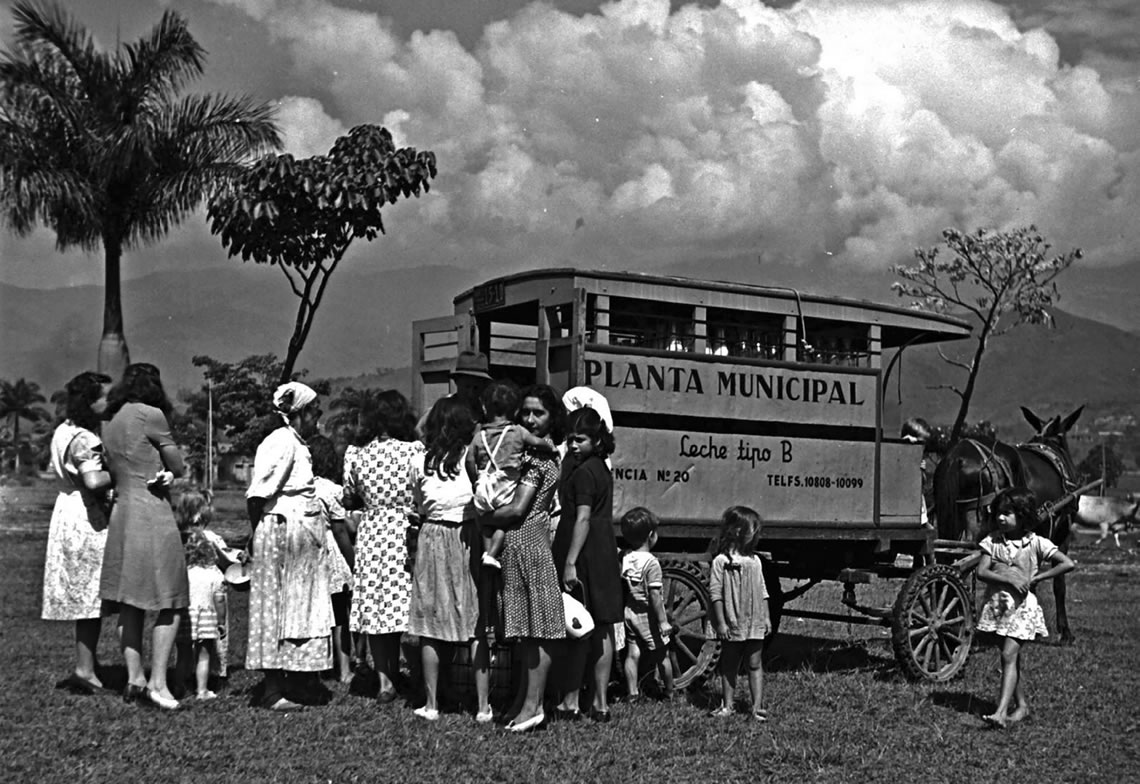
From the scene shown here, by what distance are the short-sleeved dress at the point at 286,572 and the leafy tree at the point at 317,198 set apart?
727 centimetres

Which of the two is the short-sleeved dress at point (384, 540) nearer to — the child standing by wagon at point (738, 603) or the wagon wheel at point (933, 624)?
the child standing by wagon at point (738, 603)

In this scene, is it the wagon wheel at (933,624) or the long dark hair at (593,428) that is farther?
the wagon wheel at (933,624)

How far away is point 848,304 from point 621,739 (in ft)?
13.8

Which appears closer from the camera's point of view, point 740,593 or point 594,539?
point 594,539

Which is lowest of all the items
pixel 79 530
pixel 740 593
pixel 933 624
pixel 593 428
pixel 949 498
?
pixel 933 624

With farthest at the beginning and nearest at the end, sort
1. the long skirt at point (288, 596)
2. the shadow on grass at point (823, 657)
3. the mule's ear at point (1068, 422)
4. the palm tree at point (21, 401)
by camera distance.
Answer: the palm tree at point (21, 401) → the mule's ear at point (1068, 422) → the shadow on grass at point (823, 657) → the long skirt at point (288, 596)

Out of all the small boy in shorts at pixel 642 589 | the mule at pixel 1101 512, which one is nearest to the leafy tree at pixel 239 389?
the mule at pixel 1101 512

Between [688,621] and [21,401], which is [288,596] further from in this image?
[21,401]

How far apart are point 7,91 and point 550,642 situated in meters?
11.8

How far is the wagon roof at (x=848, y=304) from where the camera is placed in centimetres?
877

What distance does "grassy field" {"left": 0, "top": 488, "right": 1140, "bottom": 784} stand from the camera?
6.25m

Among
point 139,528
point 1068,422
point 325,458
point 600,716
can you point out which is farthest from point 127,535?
point 1068,422

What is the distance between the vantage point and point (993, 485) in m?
12.6

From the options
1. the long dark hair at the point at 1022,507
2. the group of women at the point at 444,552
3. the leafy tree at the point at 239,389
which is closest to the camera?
the group of women at the point at 444,552
